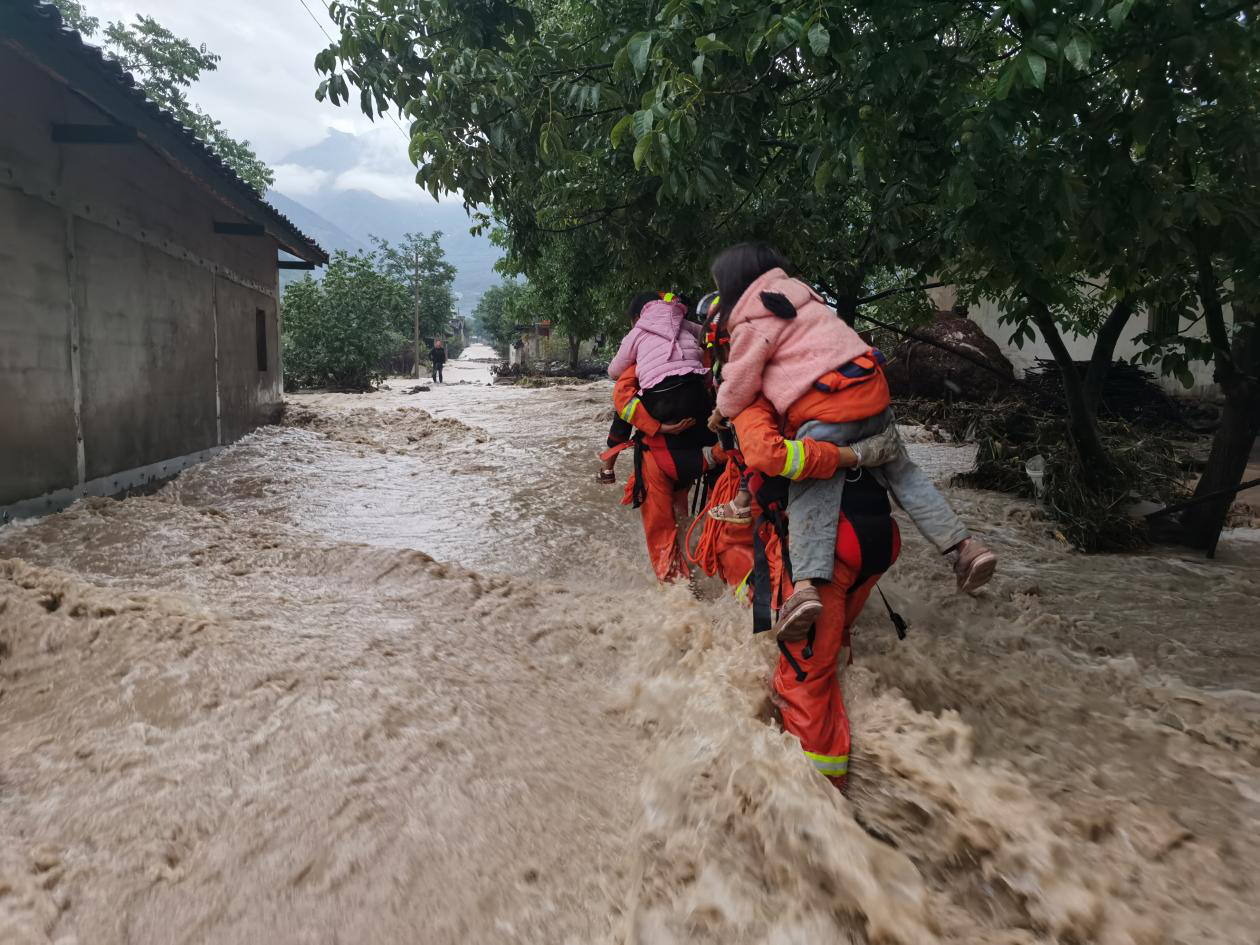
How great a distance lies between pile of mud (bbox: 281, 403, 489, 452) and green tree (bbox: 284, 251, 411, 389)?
29.7ft

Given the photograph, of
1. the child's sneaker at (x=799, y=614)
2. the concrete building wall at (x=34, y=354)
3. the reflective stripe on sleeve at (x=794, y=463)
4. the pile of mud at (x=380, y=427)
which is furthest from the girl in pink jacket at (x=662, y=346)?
the pile of mud at (x=380, y=427)

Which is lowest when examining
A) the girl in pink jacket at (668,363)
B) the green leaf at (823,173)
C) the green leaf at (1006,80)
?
the girl in pink jacket at (668,363)

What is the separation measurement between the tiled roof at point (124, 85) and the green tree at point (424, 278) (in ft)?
114

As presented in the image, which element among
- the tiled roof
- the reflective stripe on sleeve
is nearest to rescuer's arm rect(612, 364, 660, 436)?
the reflective stripe on sleeve

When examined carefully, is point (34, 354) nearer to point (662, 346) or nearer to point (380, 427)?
point (662, 346)

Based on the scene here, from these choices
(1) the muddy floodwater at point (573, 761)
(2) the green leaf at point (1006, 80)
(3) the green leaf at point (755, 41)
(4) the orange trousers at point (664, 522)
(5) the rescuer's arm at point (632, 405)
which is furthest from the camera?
(4) the orange trousers at point (664, 522)

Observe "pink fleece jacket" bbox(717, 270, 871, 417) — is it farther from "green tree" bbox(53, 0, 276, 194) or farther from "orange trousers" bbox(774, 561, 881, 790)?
"green tree" bbox(53, 0, 276, 194)

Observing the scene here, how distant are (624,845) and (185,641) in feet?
7.65

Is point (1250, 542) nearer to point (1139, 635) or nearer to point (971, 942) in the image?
point (1139, 635)

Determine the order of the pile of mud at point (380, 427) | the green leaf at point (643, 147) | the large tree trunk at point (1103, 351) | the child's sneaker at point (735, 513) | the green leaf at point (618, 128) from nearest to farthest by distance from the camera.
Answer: the green leaf at point (643, 147) < the child's sneaker at point (735, 513) < the green leaf at point (618, 128) < the large tree trunk at point (1103, 351) < the pile of mud at point (380, 427)

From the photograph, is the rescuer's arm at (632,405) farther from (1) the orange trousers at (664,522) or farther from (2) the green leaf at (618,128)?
(2) the green leaf at (618,128)

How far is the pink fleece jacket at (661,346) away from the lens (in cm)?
444

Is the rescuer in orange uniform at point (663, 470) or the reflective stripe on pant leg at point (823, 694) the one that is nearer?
the reflective stripe on pant leg at point (823, 694)

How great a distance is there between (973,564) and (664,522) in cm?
236
